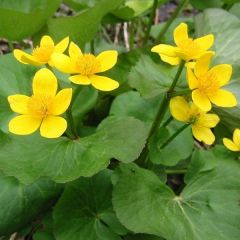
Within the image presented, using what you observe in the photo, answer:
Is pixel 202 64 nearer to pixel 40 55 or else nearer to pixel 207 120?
pixel 207 120

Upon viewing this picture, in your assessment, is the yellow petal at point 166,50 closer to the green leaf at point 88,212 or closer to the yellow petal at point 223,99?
the yellow petal at point 223,99

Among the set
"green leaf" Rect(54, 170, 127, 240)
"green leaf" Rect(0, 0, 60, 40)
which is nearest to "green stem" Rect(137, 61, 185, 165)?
"green leaf" Rect(54, 170, 127, 240)

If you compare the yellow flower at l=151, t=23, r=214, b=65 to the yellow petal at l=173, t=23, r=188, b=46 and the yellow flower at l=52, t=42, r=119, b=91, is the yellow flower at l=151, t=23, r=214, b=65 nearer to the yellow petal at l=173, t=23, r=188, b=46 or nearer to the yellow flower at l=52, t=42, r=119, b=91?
the yellow petal at l=173, t=23, r=188, b=46

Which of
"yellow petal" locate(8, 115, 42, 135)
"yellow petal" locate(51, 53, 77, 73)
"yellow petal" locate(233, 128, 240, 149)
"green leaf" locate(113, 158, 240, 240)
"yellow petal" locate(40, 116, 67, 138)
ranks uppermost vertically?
"yellow petal" locate(51, 53, 77, 73)

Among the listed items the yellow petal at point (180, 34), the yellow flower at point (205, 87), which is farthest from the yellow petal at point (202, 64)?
the yellow petal at point (180, 34)

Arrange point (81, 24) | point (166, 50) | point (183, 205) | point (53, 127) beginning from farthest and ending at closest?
1. point (81, 24)
2. point (183, 205)
3. point (166, 50)
4. point (53, 127)

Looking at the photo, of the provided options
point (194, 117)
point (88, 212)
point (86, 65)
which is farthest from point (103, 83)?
point (88, 212)
